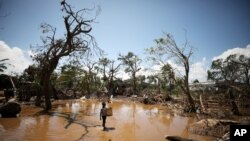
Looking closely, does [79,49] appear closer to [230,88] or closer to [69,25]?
[69,25]

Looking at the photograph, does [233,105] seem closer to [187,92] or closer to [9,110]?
[187,92]

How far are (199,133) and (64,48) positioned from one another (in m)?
14.9

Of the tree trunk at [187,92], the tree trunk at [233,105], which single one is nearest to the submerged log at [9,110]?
the tree trunk at [187,92]

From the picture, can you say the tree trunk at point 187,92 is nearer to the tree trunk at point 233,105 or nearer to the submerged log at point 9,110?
the tree trunk at point 233,105

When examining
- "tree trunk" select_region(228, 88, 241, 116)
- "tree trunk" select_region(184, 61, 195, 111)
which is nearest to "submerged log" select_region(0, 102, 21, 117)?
"tree trunk" select_region(184, 61, 195, 111)

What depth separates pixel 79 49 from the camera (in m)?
22.0

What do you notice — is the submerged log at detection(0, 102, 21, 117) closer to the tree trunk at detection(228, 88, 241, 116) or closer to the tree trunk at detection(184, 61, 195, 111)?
the tree trunk at detection(184, 61, 195, 111)

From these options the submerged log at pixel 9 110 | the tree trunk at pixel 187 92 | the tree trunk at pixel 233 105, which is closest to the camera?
the submerged log at pixel 9 110

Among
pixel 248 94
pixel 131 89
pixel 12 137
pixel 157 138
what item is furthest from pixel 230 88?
pixel 131 89

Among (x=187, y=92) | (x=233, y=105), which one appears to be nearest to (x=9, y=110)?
(x=187, y=92)

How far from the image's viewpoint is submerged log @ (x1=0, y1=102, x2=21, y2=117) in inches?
588

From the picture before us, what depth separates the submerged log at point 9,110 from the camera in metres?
14.9

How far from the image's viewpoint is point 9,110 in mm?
15164

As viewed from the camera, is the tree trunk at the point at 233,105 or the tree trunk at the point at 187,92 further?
the tree trunk at the point at 187,92
